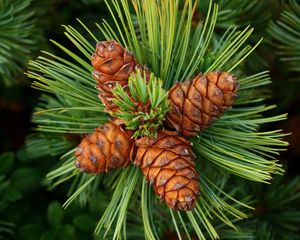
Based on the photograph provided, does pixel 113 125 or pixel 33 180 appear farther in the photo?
pixel 33 180

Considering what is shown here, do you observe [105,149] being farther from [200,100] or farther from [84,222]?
[84,222]

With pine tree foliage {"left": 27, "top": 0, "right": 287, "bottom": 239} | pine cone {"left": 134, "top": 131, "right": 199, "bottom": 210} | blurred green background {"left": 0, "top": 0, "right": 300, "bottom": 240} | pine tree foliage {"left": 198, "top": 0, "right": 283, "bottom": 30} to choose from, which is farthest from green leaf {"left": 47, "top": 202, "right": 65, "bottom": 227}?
pine tree foliage {"left": 198, "top": 0, "right": 283, "bottom": 30}

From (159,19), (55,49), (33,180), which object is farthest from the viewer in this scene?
(55,49)

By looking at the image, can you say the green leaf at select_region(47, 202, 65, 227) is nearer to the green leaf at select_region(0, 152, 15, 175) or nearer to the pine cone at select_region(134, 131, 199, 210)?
the green leaf at select_region(0, 152, 15, 175)

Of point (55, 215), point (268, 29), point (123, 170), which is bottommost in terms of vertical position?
point (55, 215)

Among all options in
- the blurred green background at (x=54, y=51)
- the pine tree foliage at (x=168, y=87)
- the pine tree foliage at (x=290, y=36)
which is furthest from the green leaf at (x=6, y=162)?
the pine tree foliage at (x=290, y=36)

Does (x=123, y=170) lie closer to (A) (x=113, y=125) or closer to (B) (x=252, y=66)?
(A) (x=113, y=125)

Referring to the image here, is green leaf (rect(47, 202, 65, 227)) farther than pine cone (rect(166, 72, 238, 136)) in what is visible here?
Yes

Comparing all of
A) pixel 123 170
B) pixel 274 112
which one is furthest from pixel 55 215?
pixel 274 112
